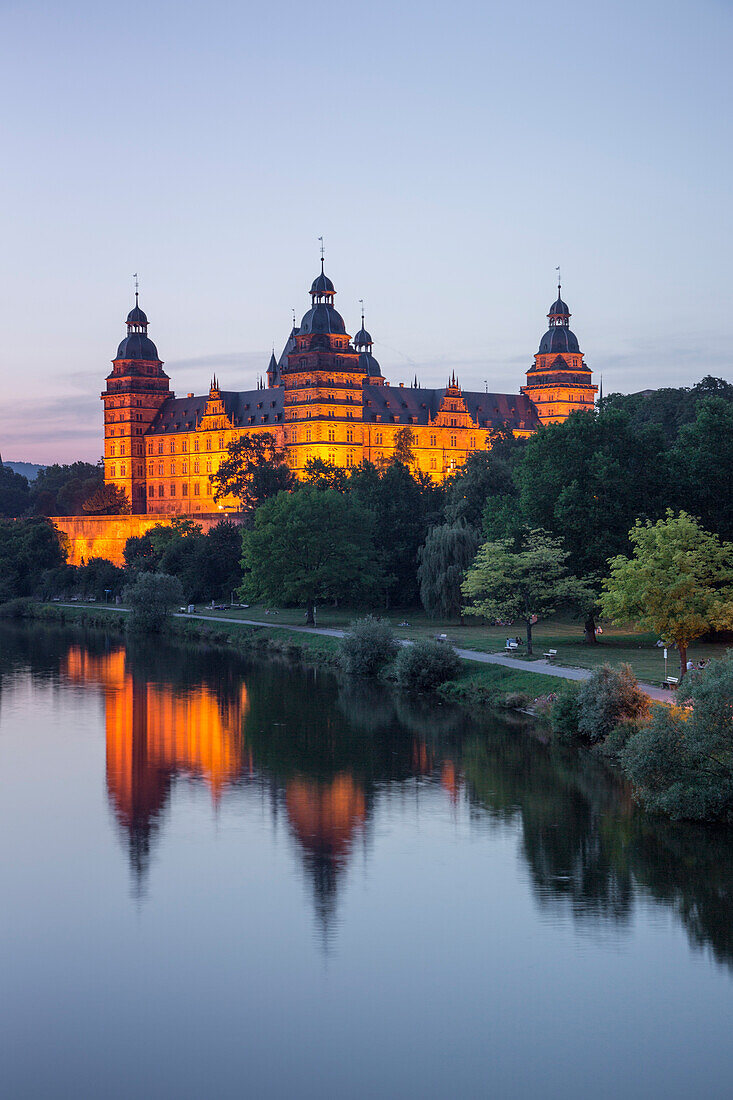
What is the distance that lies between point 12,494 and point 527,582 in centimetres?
12892

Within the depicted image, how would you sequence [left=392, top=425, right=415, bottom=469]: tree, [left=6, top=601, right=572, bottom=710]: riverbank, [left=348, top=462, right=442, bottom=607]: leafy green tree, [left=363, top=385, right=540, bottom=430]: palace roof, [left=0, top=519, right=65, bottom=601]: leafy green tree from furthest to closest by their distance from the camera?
[left=363, top=385, right=540, bottom=430]: palace roof < [left=392, top=425, right=415, bottom=469]: tree < [left=0, top=519, right=65, bottom=601]: leafy green tree < [left=348, top=462, right=442, bottom=607]: leafy green tree < [left=6, top=601, right=572, bottom=710]: riverbank

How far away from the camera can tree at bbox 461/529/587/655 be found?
53.7 meters

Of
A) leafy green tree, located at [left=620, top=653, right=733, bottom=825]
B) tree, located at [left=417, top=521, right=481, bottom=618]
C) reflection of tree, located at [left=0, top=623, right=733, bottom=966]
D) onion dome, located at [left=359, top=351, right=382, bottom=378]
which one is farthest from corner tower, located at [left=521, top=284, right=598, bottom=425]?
leafy green tree, located at [left=620, top=653, right=733, bottom=825]

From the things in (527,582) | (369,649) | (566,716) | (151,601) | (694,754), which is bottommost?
(566,716)

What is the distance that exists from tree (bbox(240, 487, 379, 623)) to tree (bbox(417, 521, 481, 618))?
15.7 ft

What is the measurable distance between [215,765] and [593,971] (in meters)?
18.8

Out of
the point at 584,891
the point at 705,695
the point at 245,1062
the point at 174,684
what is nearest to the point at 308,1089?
the point at 245,1062

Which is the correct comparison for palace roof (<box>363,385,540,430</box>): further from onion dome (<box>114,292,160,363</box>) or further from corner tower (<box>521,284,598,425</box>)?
onion dome (<box>114,292,160,363</box>)

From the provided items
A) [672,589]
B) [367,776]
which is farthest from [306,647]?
[367,776]

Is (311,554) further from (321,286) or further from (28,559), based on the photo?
(321,286)

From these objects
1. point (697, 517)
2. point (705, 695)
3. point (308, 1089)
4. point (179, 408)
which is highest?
point (179, 408)

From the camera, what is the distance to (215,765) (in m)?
38.9

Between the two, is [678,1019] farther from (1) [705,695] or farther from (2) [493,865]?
(1) [705,695]

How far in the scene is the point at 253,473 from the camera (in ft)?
356
